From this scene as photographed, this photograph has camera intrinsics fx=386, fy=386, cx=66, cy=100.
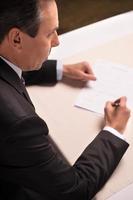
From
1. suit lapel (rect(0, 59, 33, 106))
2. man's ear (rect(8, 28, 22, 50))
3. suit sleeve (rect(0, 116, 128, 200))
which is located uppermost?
man's ear (rect(8, 28, 22, 50))

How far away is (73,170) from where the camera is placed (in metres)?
1.02

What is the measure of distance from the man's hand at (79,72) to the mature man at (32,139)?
0.87ft

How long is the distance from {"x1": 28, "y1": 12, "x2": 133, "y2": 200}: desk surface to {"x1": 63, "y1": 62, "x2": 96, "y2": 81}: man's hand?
1.2 inches

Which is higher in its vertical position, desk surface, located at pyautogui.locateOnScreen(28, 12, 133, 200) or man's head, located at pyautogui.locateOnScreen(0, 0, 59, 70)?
man's head, located at pyautogui.locateOnScreen(0, 0, 59, 70)

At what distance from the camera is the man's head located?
878 mm

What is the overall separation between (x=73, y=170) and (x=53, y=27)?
14.9 inches

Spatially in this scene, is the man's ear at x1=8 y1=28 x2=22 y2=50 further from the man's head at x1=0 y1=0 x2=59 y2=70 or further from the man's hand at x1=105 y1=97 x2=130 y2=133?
the man's hand at x1=105 y1=97 x2=130 y2=133

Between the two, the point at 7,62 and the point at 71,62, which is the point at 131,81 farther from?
the point at 7,62

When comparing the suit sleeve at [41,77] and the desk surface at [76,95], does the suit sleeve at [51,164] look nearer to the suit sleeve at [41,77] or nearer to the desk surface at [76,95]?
the desk surface at [76,95]

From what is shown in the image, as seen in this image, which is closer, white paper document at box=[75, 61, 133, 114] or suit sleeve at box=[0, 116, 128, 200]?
suit sleeve at box=[0, 116, 128, 200]

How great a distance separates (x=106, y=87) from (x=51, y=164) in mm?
440

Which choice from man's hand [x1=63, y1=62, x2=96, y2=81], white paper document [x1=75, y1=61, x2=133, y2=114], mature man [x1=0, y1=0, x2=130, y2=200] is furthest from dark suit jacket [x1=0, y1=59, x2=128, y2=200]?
man's hand [x1=63, y1=62, x2=96, y2=81]

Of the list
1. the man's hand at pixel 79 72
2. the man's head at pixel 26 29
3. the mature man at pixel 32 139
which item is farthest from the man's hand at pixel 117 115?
the man's head at pixel 26 29

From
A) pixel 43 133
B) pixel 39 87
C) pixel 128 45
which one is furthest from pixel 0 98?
pixel 128 45
